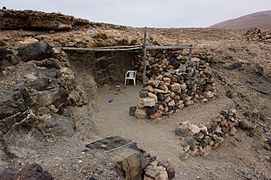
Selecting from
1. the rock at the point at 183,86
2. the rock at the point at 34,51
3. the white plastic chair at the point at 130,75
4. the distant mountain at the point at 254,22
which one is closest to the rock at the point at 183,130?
the rock at the point at 183,86

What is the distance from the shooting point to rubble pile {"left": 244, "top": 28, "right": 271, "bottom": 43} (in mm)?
14320

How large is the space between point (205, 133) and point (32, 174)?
14.9 feet

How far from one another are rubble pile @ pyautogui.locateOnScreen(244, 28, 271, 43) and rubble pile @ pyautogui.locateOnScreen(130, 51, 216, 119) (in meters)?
5.61

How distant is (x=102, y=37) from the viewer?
30.0ft

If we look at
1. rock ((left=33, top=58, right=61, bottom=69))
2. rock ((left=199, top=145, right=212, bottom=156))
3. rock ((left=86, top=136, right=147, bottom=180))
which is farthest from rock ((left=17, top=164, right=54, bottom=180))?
rock ((left=199, top=145, right=212, bottom=156))

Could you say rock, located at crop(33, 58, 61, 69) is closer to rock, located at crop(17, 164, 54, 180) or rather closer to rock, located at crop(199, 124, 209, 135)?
rock, located at crop(17, 164, 54, 180)

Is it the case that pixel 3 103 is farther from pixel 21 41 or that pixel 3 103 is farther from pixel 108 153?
pixel 21 41

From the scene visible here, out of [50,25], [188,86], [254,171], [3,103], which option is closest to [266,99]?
[188,86]

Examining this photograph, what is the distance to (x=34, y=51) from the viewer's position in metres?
6.33

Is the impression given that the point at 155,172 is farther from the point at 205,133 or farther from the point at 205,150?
the point at 205,133

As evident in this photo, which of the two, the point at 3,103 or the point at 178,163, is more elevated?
the point at 3,103

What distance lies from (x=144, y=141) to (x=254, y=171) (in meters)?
2.46

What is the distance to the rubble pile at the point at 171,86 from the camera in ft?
24.3

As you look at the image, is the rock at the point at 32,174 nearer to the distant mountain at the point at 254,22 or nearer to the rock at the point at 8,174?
the rock at the point at 8,174
